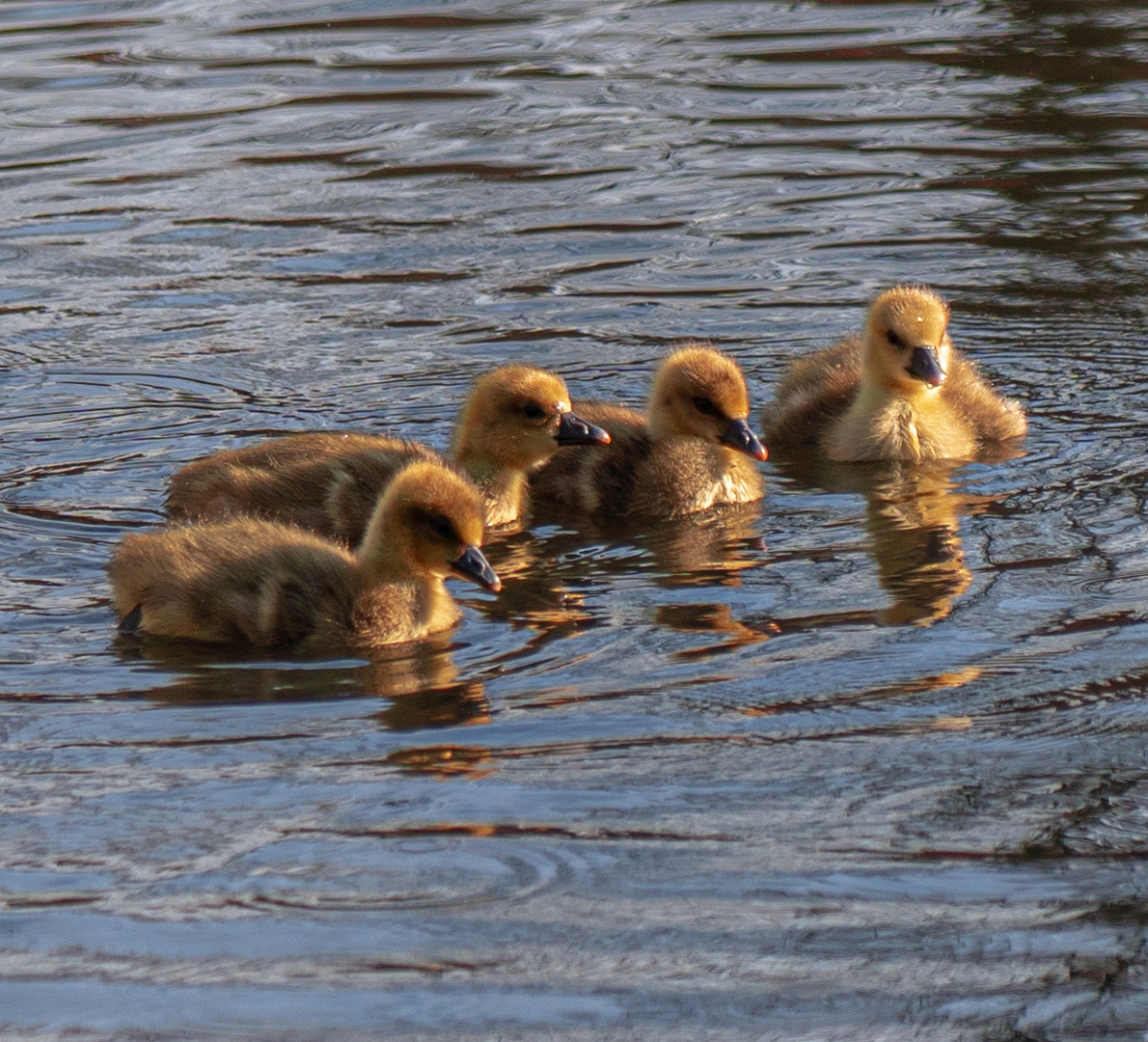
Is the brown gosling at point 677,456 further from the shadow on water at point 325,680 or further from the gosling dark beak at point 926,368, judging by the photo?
the shadow on water at point 325,680

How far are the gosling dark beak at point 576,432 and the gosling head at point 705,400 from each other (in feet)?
0.94

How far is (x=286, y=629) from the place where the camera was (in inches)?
194

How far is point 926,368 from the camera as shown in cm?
651

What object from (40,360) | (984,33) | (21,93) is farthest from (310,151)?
(984,33)

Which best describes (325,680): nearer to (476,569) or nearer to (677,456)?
(476,569)

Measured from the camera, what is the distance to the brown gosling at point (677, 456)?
6.14 metres

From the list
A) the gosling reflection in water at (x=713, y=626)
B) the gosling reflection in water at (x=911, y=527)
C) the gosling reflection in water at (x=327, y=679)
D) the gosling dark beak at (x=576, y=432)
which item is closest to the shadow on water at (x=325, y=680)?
the gosling reflection in water at (x=327, y=679)

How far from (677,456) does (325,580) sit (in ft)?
5.14

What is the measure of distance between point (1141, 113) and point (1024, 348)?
11.4 ft

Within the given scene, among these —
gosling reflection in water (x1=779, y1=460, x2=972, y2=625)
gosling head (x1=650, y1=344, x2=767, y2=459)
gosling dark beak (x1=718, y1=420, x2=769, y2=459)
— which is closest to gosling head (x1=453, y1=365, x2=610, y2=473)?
gosling head (x1=650, y1=344, x2=767, y2=459)

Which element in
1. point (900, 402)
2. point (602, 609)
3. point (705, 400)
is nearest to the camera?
point (602, 609)

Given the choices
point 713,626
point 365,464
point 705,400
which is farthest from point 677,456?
point 713,626

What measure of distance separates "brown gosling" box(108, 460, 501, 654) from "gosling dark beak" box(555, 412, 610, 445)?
960 millimetres

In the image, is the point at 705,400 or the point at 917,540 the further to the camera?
the point at 705,400
